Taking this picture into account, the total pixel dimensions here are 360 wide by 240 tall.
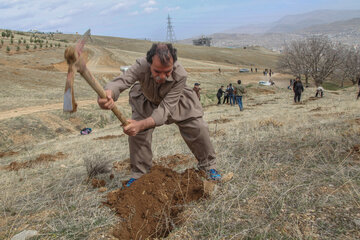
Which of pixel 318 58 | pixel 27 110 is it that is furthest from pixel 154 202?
pixel 318 58

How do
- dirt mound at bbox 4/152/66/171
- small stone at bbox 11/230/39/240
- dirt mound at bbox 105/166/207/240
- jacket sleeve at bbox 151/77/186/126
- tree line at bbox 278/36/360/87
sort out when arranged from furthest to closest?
tree line at bbox 278/36/360/87 < dirt mound at bbox 4/152/66/171 < jacket sleeve at bbox 151/77/186/126 < dirt mound at bbox 105/166/207/240 < small stone at bbox 11/230/39/240

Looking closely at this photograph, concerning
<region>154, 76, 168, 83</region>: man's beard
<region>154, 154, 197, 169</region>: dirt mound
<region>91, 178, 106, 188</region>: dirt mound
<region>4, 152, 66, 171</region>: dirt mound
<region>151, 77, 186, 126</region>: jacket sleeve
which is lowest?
<region>4, 152, 66, 171</region>: dirt mound

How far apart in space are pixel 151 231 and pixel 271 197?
107 centimetres

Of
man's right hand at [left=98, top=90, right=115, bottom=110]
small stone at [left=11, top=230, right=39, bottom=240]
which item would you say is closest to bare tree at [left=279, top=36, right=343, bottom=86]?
man's right hand at [left=98, top=90, right=115, bottom=110]

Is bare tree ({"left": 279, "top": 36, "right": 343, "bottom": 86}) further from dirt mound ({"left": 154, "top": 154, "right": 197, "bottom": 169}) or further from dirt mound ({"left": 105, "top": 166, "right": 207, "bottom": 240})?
dirt mound ({"left": 105, "top": 166, "right": 207, "bottom": 240})

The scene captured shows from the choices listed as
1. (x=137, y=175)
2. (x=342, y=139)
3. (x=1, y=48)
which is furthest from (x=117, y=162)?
(x=1, y=48)

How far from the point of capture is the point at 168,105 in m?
2.90

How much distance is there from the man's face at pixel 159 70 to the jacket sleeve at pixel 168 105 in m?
0.17

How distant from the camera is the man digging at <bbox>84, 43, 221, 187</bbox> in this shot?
2.78 metres

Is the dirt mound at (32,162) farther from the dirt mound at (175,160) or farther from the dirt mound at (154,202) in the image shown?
the dirt mound at (154,202)

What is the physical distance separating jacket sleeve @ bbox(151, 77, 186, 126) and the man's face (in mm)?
166

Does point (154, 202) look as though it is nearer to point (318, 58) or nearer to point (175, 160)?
point (175, 160)

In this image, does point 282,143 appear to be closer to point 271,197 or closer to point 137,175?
point 271,197

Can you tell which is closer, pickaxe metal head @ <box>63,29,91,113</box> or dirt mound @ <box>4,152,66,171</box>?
pickaxe metal head @ <box>63,29,91,113</box>
